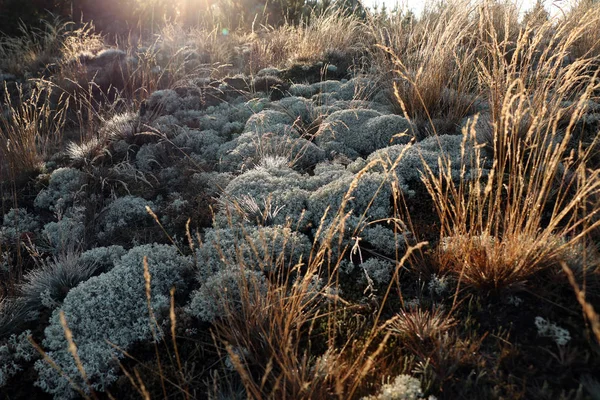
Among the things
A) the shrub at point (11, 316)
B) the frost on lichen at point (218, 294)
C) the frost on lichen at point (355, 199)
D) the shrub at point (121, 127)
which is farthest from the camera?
the shrub at point (121, 127)

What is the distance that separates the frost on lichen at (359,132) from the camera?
5.41 m

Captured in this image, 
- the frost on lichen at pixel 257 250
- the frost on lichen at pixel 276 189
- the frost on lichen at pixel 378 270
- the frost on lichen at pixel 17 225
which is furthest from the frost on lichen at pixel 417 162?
the frost on lichen at pixel 17 225

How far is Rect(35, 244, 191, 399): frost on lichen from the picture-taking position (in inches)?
117

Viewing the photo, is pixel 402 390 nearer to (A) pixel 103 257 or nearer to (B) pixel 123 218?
(A) pixel 103 257

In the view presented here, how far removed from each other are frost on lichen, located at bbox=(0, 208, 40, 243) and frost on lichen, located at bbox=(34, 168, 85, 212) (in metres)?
0.22

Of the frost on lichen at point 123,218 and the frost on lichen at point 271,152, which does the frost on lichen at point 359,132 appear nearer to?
the frost on lichen at point 271,152

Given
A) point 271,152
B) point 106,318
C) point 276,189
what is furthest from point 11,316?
point 271,152

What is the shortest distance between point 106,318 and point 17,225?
7.84 ft

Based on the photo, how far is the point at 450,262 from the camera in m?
3.18

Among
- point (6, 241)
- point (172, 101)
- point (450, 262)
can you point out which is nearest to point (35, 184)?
point (6, 241)

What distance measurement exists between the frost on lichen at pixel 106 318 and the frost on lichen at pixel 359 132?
2.62 meters

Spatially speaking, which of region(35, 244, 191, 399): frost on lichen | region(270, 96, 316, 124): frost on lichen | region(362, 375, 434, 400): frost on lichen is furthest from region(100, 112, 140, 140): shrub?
region(362, 375, 434, 400): frost on lichen

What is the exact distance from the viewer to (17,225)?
192 inches

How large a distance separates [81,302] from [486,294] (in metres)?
3.04
